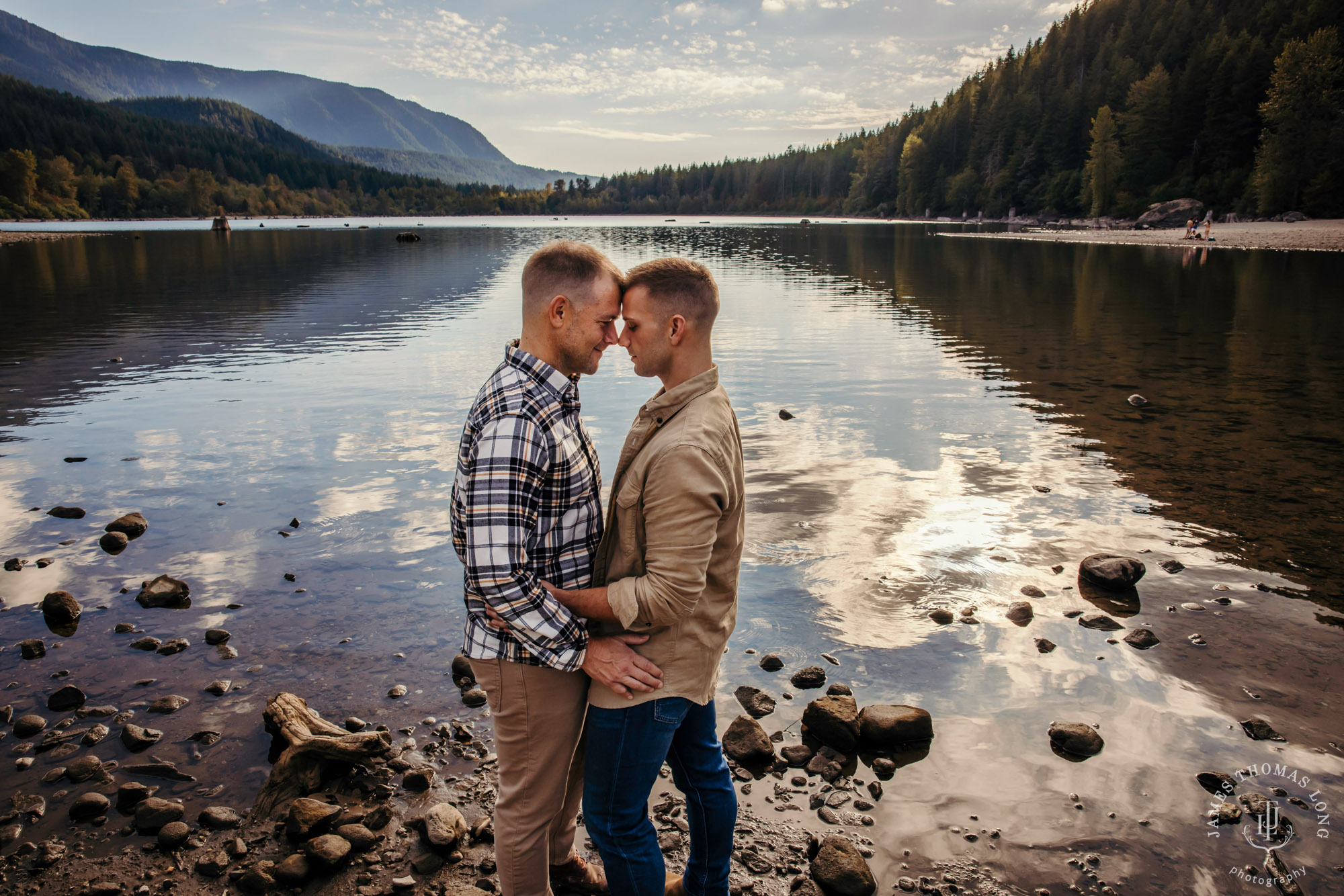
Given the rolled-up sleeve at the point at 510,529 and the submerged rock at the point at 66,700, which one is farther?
the submerged rock at the point at 66,700

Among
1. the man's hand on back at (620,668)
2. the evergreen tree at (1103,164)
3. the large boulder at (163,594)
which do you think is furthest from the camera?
the evergreen tree at (1103,164)

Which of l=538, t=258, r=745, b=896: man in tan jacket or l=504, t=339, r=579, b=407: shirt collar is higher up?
l=504, t=339, r=579, b=407: shirt collar

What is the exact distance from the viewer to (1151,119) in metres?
117

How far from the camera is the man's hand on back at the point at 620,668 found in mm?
3027

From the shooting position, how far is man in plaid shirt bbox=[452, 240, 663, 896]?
2.88m

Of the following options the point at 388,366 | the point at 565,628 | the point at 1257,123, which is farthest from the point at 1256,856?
the point at 1257,123

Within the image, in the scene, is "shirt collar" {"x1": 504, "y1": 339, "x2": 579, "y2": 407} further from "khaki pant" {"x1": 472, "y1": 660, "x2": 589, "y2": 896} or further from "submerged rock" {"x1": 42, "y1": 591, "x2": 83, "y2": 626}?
"submerged rock" {"x1": 42, "y1": 591, "x2": 83, "y2": 626}

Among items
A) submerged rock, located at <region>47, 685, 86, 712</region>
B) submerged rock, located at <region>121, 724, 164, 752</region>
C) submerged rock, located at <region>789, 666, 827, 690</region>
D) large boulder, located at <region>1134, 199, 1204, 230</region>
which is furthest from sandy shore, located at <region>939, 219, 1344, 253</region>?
submerged rock, located at <region>47, 685, 86, 712</region>

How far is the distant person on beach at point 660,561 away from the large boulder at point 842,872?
4.21ft

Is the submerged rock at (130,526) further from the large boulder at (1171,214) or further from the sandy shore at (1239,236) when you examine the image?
the large boulder at (1171,214)

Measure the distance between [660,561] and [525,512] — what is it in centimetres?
55

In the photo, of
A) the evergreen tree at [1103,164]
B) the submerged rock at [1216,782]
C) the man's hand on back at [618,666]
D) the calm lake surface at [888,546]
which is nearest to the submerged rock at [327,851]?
the calm lake surface at [888,546]

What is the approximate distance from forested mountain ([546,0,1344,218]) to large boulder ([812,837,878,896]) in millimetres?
107531

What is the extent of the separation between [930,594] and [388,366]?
17.0 meters
